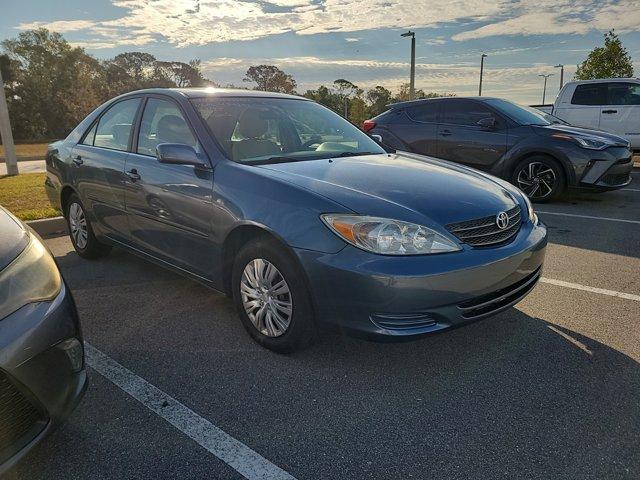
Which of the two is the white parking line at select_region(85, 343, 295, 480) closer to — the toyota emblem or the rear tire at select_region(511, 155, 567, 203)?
the toyota emblem

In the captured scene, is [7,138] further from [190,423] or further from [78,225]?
[190,423]

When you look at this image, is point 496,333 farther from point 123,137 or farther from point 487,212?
point 123,137

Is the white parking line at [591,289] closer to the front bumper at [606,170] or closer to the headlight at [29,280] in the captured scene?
the headlight at [29,280]

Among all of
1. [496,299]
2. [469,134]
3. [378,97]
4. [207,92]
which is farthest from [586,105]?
[378,97]

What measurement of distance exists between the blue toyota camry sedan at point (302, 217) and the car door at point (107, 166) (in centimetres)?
2

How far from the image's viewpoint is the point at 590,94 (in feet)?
34.2

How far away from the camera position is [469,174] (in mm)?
3441

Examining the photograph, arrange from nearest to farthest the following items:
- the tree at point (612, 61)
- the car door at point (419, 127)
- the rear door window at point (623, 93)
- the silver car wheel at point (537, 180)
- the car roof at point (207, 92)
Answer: the car roof at point (207, 92) → the silver car wheel at point (537, 180) → the car door at point (419, 127) → the rear door window at point (623, 93) → the tree at point (612, 61)

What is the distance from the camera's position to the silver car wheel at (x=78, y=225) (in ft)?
15.3

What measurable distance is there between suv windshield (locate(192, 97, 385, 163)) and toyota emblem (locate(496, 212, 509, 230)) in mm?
1244

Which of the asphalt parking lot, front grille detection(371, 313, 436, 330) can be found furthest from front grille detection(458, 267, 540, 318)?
the asphalt parking lot

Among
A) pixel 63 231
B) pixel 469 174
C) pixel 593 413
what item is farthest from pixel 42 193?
pixel 593 413

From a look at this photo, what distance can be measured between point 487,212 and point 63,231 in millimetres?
5304

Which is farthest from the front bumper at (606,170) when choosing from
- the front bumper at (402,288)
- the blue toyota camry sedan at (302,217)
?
the front bumper at (402,288)
